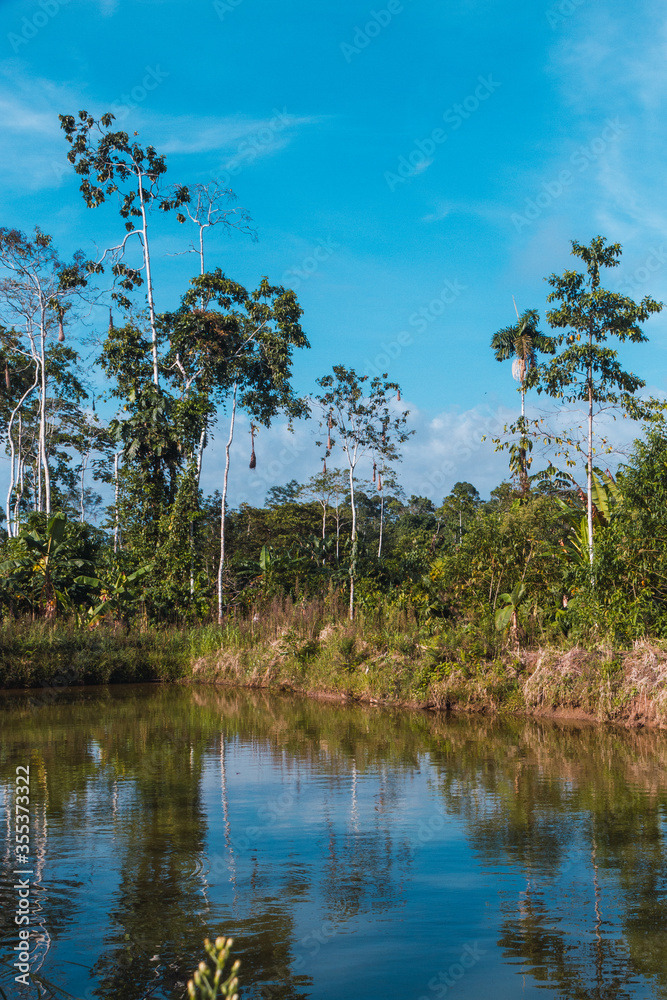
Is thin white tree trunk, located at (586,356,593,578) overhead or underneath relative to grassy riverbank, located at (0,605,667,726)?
overhead

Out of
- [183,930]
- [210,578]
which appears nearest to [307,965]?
[183,930]

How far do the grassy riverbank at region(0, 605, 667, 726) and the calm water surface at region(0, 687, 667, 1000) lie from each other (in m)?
1.72

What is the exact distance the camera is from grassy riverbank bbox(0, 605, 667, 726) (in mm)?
13570

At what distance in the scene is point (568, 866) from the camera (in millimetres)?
6262

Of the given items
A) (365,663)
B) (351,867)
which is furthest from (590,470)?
(351,867)

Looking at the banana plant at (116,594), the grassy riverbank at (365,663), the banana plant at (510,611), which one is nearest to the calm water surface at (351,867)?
the grassy riverbank at (365,663)

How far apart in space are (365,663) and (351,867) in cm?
1202

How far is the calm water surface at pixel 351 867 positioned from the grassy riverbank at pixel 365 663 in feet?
5.65

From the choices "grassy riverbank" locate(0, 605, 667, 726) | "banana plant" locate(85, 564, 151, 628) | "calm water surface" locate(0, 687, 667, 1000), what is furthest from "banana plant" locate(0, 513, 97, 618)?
"calm water surface" locate(0, 687, 667, 1000)

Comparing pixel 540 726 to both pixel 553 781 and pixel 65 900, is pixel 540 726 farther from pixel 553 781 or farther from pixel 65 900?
pixel 65 900

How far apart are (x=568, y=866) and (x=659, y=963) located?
170cm

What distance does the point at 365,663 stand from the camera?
1831 centimetres

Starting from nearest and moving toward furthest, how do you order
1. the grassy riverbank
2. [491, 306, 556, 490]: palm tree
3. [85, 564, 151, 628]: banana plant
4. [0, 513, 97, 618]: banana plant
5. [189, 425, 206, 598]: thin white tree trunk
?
the grassy riverbank
[0, 513, 97, 618]: banana plant
[85, 564, 151, 628]: banana plant
[189, 425, 206, 598]: thin white tree trunk
[491, 306, 556, 490]: palm tree

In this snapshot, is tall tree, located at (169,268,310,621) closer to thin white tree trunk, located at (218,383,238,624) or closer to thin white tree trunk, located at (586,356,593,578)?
thin white tree trunk, located at (218,383,238,624)
